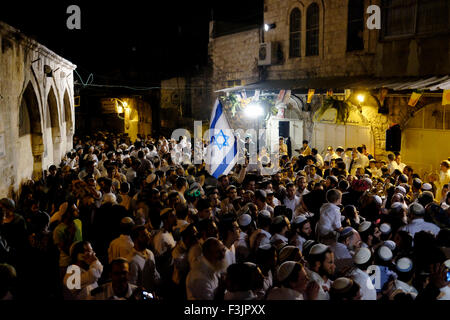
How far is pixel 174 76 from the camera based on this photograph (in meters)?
28.4

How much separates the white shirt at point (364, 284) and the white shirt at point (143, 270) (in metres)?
2.38

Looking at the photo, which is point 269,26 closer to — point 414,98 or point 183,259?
point 414,98

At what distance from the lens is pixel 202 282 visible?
4.67m

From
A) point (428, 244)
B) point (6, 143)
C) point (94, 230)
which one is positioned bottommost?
point (94, 230)

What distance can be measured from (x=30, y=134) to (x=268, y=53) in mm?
10565

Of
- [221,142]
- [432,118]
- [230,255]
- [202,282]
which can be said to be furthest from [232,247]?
[432,118]

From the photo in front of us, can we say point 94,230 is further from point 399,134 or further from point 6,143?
point 399,134

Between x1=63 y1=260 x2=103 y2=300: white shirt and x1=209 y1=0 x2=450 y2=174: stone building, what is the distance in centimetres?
904

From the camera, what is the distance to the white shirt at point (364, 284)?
14.0ft

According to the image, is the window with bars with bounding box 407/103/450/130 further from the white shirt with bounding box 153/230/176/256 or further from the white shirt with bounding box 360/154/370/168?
the white shirt with bounding box 153/230/176/256

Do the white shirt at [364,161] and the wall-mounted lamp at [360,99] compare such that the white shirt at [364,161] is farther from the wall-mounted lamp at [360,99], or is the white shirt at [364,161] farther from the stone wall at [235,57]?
the stone wall at [235,57]

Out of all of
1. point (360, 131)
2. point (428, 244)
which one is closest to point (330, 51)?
point (360, 131)
